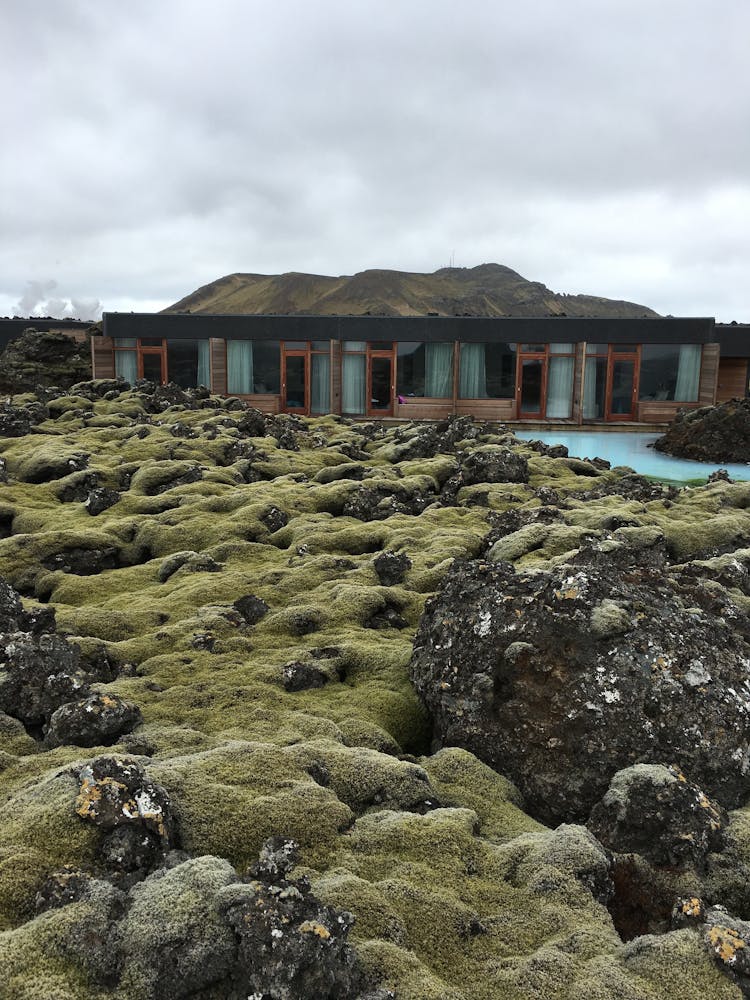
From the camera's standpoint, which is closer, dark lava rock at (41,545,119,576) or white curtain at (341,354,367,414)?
dark lava rock at (41,545,119,576)

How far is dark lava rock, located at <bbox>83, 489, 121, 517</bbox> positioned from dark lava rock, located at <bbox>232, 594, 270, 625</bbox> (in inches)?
301

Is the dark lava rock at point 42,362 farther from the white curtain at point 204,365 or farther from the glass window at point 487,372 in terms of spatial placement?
the glass window at point 487,372

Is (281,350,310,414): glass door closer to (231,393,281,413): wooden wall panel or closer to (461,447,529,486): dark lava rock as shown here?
(231,393,281,413): wooden wall panel

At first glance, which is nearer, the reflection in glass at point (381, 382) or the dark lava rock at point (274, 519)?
the dark lava rock at point (274, 519)

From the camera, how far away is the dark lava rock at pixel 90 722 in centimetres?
746

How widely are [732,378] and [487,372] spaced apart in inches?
627

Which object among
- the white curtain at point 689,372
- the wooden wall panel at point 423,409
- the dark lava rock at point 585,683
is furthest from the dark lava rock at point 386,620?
the white curtain at point 689,372

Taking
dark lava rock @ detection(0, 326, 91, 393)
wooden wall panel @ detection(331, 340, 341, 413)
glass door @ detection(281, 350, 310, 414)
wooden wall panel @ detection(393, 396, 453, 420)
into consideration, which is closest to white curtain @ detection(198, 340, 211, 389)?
glass door @ detection(281, 350, 310, 414)

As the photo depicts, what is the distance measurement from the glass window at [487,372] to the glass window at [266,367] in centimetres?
1086

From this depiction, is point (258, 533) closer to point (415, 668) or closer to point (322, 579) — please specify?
point (322, 579)

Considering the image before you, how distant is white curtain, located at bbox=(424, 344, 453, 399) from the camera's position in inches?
1791

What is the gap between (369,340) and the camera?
45.2 m

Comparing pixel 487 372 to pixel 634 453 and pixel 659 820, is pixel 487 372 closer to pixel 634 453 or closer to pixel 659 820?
pixel 634 453

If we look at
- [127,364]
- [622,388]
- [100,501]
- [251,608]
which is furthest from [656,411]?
[251,608]
